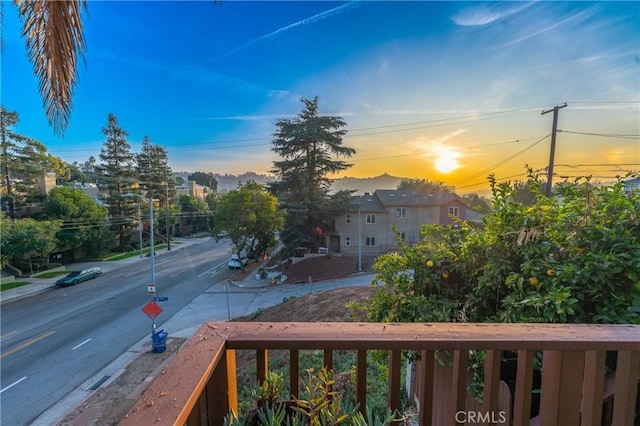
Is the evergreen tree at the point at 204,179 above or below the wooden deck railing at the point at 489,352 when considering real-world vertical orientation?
above

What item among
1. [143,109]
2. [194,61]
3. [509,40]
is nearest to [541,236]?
[509,40]

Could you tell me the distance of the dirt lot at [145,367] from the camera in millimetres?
5113

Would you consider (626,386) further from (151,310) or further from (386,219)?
(386,219)

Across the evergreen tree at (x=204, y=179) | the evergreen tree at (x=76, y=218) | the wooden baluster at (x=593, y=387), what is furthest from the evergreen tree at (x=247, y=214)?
the evergreen tree at (x=204, y=179)

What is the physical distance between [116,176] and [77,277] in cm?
1047

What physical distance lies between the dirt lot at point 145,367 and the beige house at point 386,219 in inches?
310

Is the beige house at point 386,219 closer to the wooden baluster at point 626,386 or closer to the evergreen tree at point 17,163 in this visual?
the wooden baluster at point 626,386

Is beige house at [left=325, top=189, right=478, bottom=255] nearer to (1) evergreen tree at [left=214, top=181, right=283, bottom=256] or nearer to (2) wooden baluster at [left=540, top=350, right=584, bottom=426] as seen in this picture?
(1) evergreen tree at [left=214, top=181, right=283, bottom=256]

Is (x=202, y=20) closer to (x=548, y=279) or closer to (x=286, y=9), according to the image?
(x=286, y=9)

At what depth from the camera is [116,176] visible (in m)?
21.5

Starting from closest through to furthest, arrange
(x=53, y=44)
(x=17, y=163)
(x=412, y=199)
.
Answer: (x=53, y=44), (x=17, y=163), (x=412, y=199)

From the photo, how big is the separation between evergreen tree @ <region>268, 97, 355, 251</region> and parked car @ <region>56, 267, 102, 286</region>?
35.2ft

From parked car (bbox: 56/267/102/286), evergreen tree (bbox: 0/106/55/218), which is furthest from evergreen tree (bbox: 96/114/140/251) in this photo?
parked car (bbox: 56/267/102/286)

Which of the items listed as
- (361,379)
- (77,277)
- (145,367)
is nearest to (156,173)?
(77,277)
